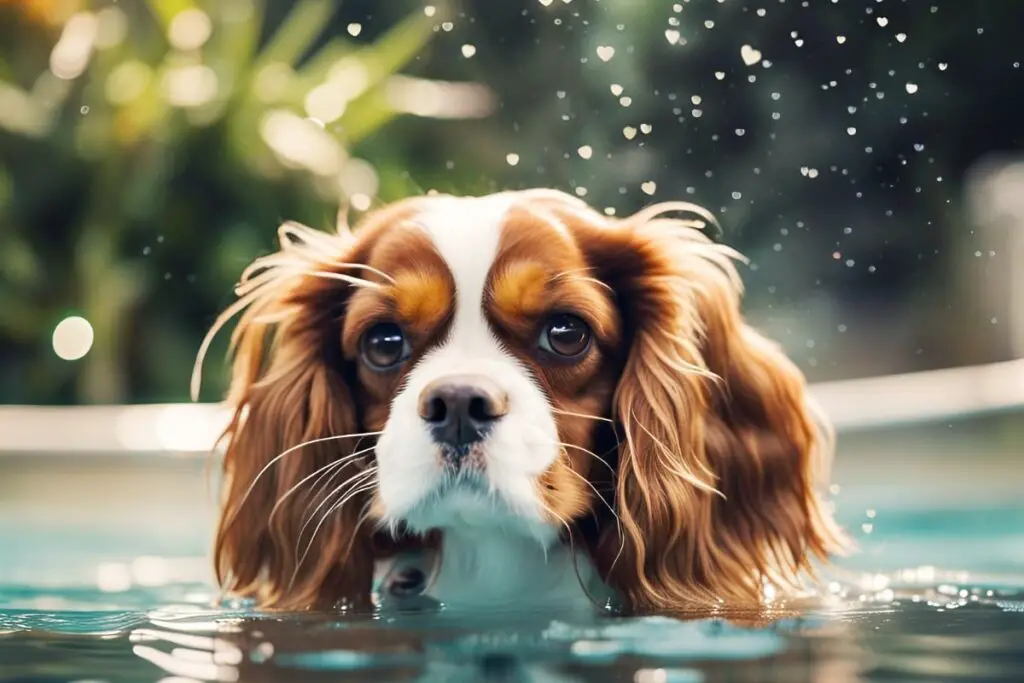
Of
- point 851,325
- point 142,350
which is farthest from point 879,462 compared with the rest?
point 142,350

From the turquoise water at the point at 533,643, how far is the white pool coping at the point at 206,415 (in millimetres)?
1281

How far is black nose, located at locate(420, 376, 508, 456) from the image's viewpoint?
208cm

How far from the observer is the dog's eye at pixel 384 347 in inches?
92.5

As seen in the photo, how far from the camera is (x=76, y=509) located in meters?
4.27

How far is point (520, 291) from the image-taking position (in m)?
2.28

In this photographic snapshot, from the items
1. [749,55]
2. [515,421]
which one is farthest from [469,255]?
[749,55]

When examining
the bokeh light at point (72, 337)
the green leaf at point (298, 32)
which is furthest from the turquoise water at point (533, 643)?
the green leaf at point (298, 32)

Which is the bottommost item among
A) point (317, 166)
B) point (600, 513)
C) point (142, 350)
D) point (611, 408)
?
point (600, 513)

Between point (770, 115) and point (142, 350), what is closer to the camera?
point (770, 115)

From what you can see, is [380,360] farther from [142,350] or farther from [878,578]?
[142,350]

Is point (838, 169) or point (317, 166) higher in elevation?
point (317, 166)

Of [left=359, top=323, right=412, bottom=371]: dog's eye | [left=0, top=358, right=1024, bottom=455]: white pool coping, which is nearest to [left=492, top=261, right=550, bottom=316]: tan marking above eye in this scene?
[left=359, top=323, right=412, bottom=371]: dog's eye

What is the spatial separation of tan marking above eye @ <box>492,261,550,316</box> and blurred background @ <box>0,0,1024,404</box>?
1.43m

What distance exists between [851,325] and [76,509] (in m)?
3.16
